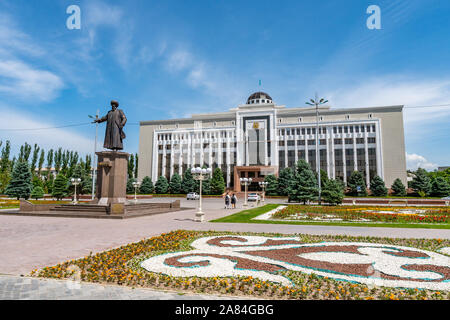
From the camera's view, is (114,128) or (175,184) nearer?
(114,128)

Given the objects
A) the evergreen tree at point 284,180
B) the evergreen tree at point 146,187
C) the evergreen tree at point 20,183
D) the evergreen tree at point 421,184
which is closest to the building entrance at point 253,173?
Result: the evergreen tree at point 284,180

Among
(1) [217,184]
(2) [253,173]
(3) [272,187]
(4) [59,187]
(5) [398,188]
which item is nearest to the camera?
(4) [59,187]

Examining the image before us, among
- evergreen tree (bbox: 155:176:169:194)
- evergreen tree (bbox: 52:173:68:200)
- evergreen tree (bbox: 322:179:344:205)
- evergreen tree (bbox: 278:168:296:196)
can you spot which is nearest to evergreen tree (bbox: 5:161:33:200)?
evergreen tree (bbox: 52:173:68:200)

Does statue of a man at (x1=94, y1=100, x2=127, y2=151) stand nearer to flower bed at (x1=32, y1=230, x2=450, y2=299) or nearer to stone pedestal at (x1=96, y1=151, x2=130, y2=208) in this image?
stone pedestal at (x1=96, y1=151, x2=130, y2=208)

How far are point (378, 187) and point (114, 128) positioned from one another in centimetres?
4634

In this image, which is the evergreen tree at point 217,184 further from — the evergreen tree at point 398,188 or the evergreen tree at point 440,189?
the evergreen tree at point 440,189

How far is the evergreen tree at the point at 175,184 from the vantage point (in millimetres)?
56750

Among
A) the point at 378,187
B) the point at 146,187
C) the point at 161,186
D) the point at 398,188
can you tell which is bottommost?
the point at 146,187

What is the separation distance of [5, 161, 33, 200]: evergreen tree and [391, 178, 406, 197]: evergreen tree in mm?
58814

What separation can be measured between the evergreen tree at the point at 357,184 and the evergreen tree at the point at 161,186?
A: 37.1 metres

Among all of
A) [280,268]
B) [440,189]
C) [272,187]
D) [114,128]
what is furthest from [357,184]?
[280,268]

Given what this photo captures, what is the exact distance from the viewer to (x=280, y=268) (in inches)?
204

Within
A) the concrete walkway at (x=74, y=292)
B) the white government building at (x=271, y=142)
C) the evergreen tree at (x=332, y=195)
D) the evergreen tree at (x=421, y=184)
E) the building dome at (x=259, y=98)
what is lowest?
the concrete walkway at (x=74, y=292)

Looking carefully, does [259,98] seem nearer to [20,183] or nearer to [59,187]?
[59,187]
